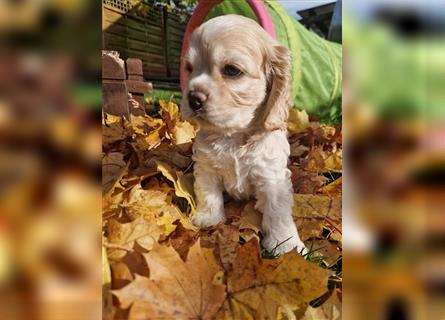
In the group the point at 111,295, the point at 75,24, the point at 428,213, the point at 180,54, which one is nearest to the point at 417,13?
the point at 428,213

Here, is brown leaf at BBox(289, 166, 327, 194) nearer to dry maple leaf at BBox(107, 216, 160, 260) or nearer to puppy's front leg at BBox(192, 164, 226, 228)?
puppy's front leg at BBox(192, 164, 226, 228)

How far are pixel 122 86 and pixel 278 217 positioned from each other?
1.31ft

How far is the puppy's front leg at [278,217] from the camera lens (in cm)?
94

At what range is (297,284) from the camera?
2.78 ft

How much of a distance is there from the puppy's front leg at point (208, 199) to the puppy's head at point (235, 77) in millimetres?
116

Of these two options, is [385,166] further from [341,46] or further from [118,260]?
[118,260]

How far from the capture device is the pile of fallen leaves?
0.79 meters

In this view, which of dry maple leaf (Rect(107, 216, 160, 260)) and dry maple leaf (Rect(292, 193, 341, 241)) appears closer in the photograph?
dry maple leaf (Rect(107, 216, 160, 260))

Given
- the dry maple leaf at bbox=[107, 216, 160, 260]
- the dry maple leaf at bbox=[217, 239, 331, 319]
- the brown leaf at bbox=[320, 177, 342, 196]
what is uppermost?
the brown leaf at bbox=[320, 177, 342, 196]

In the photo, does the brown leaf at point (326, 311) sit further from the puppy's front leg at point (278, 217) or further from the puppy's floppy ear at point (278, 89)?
the puppy's floppy ear at point (278, 89)

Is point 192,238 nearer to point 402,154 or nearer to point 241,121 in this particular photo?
point 241,121

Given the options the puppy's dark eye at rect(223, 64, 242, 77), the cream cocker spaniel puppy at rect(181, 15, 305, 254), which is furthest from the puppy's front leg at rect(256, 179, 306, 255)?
the puppy's dark eye at rect(223, 64, 242, 77)

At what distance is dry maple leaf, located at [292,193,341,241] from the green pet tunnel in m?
0.16

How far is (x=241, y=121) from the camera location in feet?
3.01
